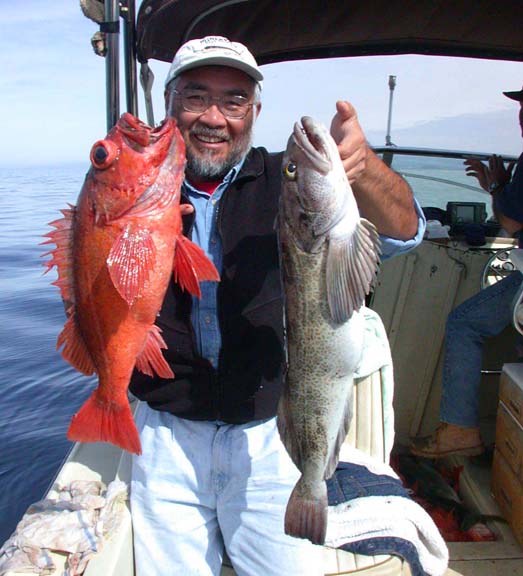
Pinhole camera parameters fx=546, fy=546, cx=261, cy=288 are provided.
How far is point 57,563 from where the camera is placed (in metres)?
2.27

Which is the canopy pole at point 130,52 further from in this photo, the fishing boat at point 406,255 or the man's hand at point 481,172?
the man's hand at point 481,172

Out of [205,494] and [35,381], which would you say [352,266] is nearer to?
[205,494]

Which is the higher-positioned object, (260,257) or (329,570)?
(260,257)

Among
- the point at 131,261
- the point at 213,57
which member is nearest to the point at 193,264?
→ the point at 131,261

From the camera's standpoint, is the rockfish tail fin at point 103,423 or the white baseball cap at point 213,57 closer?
the rockfish tail fin at point 103,423

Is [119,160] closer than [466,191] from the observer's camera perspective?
Yes

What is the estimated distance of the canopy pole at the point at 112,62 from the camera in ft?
9.67

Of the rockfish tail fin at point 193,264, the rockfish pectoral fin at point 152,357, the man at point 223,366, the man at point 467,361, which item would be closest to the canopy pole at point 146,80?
the man at point 223,366

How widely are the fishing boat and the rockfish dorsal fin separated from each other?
4.38 ft

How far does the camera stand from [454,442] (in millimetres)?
3896

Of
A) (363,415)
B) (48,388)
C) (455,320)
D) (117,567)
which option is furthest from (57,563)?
(48,388)

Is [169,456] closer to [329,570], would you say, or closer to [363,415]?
[329,570]

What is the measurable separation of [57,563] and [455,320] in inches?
116

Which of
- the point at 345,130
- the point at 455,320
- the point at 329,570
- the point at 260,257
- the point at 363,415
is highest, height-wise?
the point at 345,130
